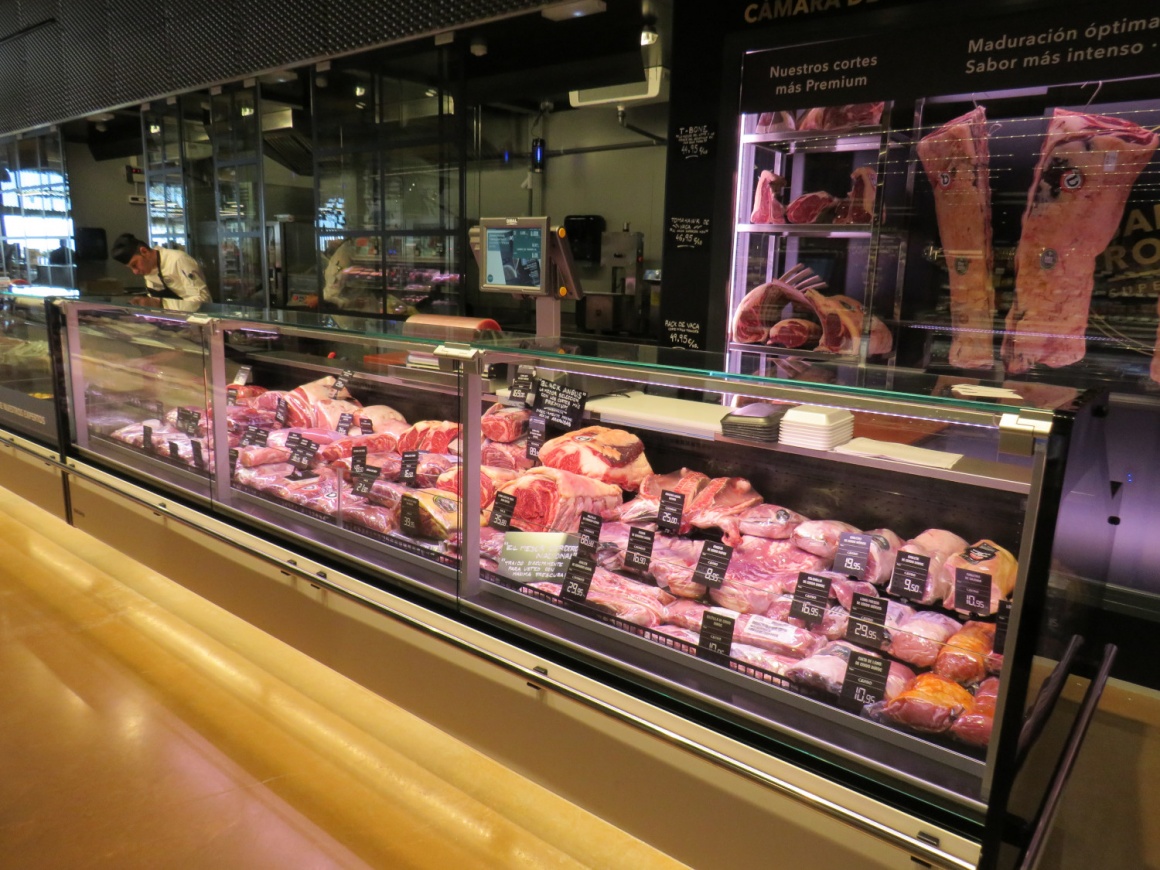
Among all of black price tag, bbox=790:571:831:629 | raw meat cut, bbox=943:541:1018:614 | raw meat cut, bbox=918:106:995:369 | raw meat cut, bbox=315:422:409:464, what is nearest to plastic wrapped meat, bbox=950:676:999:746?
raw meat cut, bbox=943:541:1018:614

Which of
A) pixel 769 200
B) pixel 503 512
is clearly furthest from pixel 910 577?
pixel 769 200

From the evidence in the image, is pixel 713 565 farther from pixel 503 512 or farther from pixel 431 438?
pixel 431 438

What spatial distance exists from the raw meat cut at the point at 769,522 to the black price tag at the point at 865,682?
52cm

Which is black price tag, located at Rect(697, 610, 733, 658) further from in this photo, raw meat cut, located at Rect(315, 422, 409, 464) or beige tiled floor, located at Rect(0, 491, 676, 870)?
raw meat cut, located at Rect(315, 422, 409, 464)

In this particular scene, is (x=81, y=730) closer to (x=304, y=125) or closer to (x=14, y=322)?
(x=14, y=322)

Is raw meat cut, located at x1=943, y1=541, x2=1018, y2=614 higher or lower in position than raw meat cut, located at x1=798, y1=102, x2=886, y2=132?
lower

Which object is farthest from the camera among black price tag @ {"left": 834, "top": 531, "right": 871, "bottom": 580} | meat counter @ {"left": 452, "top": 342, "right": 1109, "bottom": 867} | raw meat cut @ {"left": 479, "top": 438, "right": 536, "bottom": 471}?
raw meat cut @ {"left": 479, "top": 438, "right": 536, "bottom": 471}

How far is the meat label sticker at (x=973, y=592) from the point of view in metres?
1.63

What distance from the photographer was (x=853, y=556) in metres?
1.87

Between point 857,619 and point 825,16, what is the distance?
3026 millimetres

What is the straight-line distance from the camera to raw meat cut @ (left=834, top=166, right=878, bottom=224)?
3.66 meters

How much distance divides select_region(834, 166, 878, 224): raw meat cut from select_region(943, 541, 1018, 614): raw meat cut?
2.24 m

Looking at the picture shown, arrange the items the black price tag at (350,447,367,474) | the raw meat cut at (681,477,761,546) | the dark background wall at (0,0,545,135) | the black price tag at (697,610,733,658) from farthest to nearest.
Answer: the dark background wall at (0,0,545,135)
the black price tag at (350,447,367,474)
the raw meat cut at (681,477,761,546)
the black price tag at (697,610,733,658)

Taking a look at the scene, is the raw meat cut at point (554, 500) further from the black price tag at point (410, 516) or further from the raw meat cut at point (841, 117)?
the raw meat cut at point (841, 117)
